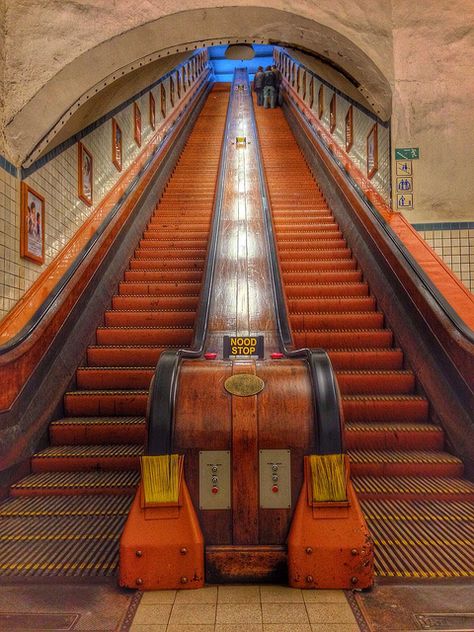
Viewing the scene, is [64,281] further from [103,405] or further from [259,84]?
[259,84]

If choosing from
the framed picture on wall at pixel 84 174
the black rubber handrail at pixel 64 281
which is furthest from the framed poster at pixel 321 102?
the framed picture on wall at pixel 84 174

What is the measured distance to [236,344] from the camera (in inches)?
112

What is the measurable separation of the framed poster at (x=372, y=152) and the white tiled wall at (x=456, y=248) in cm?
180

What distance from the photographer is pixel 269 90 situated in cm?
1473

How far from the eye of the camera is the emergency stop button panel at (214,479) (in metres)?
2.11

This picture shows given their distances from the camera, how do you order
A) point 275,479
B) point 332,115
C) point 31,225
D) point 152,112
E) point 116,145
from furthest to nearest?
1. point 152,112
2. point 332,115
3. point 116,145
4. point 31,225
5. point 275,479

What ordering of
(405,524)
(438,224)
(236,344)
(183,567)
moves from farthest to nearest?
(438,224)
(236,344)
(405,524)
(183,567)

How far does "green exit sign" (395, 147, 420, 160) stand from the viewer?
503 centimetres

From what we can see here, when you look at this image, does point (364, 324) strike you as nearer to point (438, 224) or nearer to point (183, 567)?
point (438, 224)

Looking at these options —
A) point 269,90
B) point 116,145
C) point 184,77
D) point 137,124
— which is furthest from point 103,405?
point 184,77

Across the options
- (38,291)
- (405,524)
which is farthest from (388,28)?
(405,524)

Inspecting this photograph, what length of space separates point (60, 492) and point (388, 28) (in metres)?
5.19

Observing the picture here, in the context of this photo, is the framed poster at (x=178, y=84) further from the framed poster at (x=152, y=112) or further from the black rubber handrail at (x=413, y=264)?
the black rubber handrail at (x=413, y=264)

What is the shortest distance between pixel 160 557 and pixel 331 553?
2.58 ft
